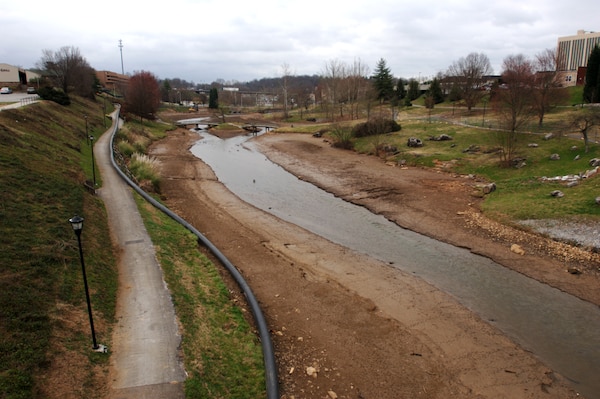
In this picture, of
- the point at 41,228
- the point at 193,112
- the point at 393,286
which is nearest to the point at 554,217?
the point at 393,286

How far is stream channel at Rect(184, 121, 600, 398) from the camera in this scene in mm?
11922

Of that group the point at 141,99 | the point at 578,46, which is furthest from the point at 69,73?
the point at 578,46

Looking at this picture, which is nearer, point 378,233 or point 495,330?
point 495,330

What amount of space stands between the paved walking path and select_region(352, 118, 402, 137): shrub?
39.2 m

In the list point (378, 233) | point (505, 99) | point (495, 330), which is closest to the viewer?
point (495, 330)

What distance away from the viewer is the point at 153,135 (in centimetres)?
6009

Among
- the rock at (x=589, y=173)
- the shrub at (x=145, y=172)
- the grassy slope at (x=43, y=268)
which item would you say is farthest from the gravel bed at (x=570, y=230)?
the shrub at (x=145, y=172)

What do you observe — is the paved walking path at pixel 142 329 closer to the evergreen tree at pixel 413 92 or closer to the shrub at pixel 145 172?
the shrub at pixel 145 172

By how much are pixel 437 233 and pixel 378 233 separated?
2951mm

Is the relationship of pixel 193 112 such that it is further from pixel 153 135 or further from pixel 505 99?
pixel 505 99

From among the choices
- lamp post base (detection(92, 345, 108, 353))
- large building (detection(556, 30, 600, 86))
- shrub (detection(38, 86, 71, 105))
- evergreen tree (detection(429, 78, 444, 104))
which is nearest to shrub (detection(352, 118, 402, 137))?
evergreen tree (detection(429, 78, 444, 104))

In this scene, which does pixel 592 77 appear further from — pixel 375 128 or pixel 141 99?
pixel 141 99

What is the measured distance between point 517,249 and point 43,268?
59.0ft

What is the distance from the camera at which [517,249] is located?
1862 cm
